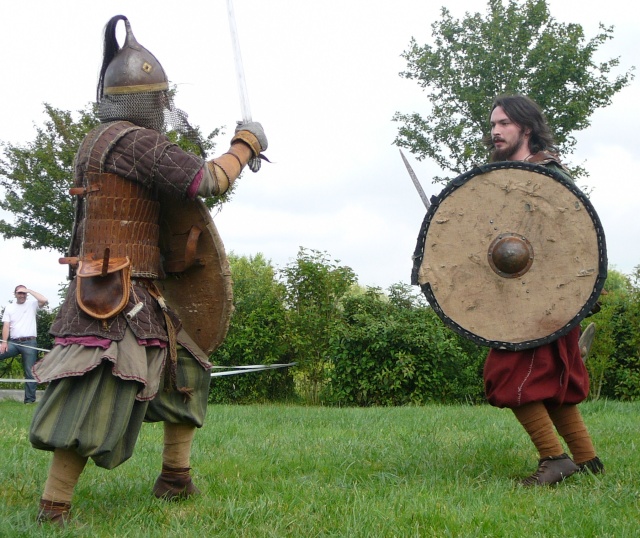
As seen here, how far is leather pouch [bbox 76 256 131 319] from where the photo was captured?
297 centimetres

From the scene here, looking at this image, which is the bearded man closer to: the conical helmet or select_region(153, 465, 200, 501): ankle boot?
select_region(153, 465, 200, 501): ankle boot

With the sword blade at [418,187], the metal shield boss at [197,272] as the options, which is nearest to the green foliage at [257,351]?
the sword blade at [418,187]

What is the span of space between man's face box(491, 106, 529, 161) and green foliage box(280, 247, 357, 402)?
Result: 6.79 meters

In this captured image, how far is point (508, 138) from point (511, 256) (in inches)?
27.0

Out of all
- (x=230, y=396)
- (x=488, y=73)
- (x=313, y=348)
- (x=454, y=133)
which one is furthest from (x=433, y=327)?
(x=488, y=73)

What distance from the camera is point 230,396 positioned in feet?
36.3

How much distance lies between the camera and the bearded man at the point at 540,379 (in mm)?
3691

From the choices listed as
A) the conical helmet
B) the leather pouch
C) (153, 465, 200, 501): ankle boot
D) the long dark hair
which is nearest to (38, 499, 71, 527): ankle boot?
(153, 465, 200, 501): ankle boot

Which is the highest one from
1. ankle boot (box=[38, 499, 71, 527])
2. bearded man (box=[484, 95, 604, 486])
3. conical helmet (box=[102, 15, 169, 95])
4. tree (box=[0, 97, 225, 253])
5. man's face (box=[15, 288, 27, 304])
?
tree (box=[0, 97, 225, 253])

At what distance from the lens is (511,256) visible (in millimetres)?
3658

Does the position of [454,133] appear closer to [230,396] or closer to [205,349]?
[230,396]

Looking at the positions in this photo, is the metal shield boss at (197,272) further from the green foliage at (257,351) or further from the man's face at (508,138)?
the green foliage at (257,351)

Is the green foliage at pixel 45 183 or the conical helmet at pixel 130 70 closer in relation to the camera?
the conical helmet at pixel 130 70

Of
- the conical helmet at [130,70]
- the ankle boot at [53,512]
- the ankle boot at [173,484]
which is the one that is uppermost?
the conical helmet at [130,70]
